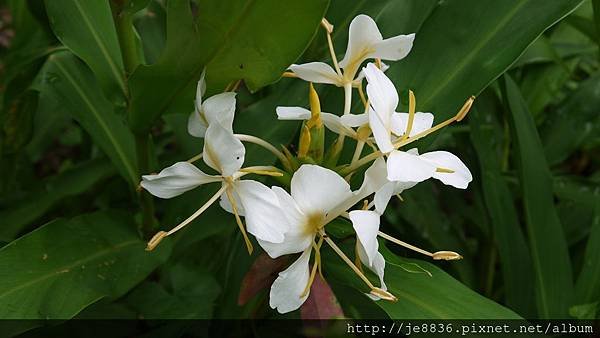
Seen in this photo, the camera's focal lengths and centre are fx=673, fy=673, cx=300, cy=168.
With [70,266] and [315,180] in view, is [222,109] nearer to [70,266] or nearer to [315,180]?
[315,180]

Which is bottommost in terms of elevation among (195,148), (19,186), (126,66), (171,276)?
(19,186)

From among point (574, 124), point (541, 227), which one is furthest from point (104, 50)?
point (574, 124)

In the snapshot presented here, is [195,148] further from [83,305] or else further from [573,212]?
[573,212]

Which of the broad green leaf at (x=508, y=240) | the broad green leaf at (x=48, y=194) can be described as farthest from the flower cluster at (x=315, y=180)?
the broad green leaf at (x=48, y=194)

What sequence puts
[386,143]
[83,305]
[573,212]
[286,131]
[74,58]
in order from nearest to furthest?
[386,143] < [83,305] < [286,131] < [74,58] < [573,212]

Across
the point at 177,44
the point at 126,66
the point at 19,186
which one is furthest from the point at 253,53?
the point at 19,186

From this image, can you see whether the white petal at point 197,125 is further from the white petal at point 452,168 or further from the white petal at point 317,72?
the white petal at point 452,168
